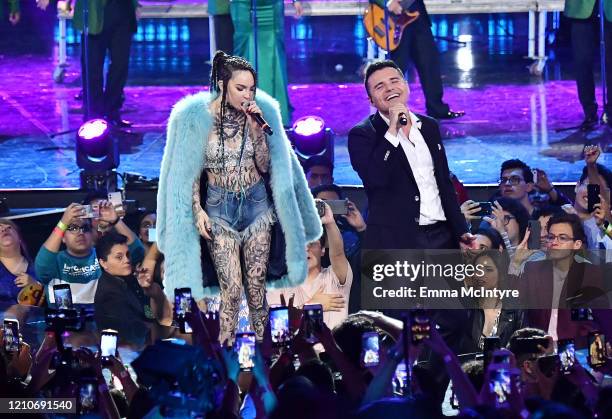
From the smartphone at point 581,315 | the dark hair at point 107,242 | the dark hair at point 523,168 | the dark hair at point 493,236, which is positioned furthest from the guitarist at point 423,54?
the smartphone at point 581,315

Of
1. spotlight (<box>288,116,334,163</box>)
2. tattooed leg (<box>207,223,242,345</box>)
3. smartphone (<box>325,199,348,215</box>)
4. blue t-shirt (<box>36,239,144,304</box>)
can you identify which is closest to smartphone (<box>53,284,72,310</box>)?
tattooed leg (<box>207,223,242,345</box>)

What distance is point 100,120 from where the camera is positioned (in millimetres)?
8789

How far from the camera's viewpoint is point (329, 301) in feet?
22.8

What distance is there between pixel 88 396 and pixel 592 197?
12.4 feet

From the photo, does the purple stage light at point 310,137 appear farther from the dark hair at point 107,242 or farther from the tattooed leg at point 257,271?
the tattooed leg at point 257,271

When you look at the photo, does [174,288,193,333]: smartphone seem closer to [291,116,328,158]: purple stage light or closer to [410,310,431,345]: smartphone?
[410,310,431,345]: smartphone

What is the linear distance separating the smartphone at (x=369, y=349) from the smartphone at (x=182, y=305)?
2.75ft

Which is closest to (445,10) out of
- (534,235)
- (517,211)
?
(517,211)

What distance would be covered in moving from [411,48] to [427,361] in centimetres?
393

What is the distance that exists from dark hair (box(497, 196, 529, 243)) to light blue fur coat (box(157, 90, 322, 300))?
51.0 inches

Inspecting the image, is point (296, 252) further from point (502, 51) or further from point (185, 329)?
point (502, 51)

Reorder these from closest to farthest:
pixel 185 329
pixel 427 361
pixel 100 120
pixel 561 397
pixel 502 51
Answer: pixel 561 397, pixel 185 329, pixel 427 361, pixel 100 120, pixel 502 51

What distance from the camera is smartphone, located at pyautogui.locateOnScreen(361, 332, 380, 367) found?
4.77 m

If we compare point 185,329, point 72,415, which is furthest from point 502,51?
point 72,415
